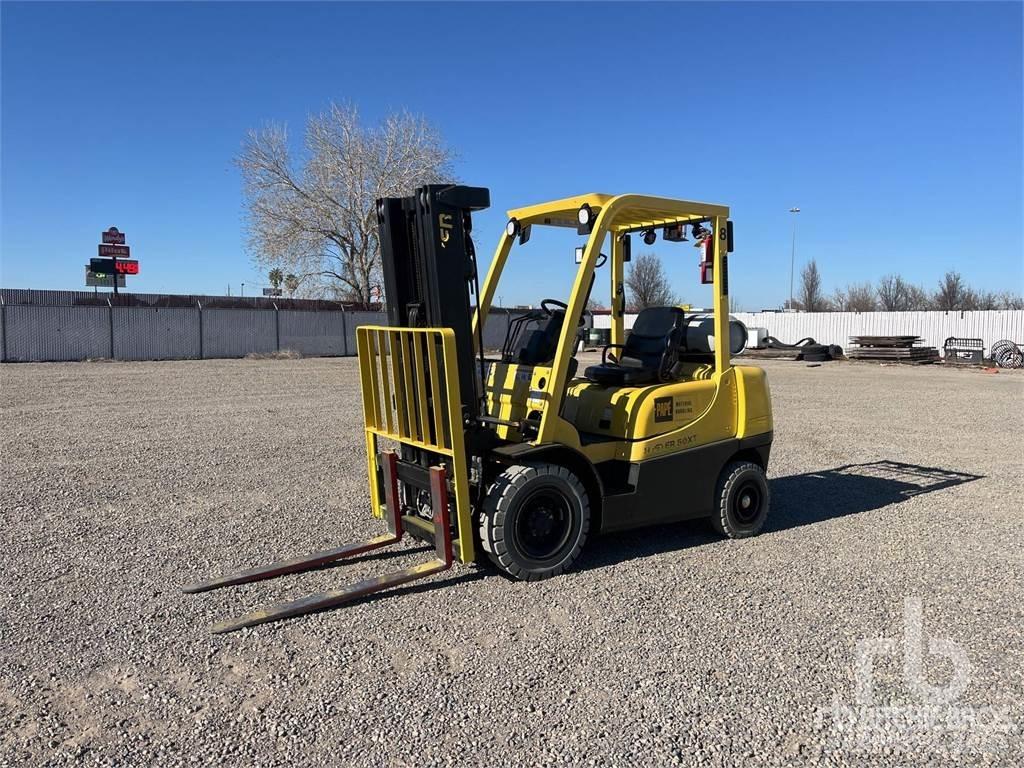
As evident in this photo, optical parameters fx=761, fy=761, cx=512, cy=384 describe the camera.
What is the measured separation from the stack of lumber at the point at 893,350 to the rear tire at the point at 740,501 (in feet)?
102

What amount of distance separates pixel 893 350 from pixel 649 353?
31965 millimetres

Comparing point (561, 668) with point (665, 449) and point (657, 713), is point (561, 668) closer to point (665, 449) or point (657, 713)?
point (657, 713)

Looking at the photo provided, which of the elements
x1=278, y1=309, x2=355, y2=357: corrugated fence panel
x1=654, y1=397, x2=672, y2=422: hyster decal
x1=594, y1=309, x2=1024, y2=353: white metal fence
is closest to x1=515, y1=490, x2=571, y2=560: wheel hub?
x1=654, y1=397, x2=672, y2=422: hyster decal

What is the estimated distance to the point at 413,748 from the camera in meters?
3.24

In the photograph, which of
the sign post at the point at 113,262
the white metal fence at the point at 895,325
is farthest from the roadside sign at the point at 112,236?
the white metal fence at the point at 895,325

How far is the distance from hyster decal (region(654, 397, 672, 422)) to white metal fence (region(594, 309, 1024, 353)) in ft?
89.2

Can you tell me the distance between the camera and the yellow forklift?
504cm

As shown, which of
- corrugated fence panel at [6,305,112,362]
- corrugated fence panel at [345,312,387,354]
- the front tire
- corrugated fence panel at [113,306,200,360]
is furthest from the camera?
corrugated fence panel at [345,312,387,354]

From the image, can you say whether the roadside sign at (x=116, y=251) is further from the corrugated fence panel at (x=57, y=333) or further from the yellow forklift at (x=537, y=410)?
the yellow forklift at (x=537, y=410)

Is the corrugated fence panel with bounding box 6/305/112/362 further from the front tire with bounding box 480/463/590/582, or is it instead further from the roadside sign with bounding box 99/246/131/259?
the front tire with bounding box 480/463/590/582

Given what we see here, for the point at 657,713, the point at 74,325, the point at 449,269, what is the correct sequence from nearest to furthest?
the point at 657,713, the point at 449,269, the point at 74,325

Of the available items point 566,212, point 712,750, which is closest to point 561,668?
point 712,750

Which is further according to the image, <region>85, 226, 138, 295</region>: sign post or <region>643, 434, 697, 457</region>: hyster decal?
<region>85, 226, 138, 295</region>: sign post

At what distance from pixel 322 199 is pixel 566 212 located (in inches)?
1410
